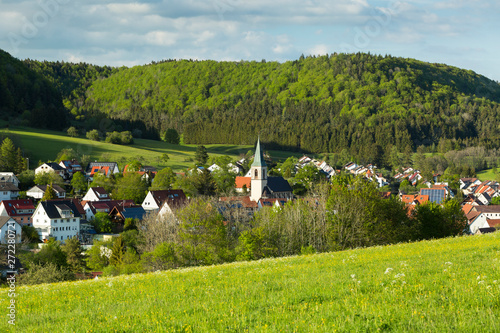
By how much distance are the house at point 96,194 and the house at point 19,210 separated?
38.9 ft

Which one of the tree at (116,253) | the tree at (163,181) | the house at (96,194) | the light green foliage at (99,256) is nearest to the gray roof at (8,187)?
the house at (96,194)

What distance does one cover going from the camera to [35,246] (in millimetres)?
65812

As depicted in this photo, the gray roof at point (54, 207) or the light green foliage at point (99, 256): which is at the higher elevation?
the gray roof at point (54, 207)

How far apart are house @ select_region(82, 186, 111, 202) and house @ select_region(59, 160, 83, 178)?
63.6 feet

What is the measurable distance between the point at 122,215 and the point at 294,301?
7026 centimetres

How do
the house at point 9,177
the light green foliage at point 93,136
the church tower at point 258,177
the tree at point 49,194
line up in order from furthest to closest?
1. the light green foliage at point 93,136
2. the house at point 9,177
3. the church tower at point 258,177
4. the tree at point 49,194

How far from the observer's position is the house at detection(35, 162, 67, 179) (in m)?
99.8

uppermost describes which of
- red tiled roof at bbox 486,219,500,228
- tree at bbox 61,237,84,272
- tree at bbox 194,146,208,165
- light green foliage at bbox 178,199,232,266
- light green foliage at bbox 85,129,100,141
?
light green foliage at bbox 85,129,100,141

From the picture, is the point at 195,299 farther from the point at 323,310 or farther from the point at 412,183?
the point at 412,183

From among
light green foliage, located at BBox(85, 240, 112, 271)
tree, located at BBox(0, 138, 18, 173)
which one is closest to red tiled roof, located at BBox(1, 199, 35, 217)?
light green foliage, located at BBox(85, 240, 112, 271)

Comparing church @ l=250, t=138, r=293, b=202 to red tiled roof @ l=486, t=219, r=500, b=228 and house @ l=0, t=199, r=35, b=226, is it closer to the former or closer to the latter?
red tiled roof @ l=486, t=219, r=500, b=228

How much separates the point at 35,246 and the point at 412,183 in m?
108

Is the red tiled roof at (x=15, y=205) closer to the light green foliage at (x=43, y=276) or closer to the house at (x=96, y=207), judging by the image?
the house at (x=96, y=207)

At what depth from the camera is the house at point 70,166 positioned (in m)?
108
